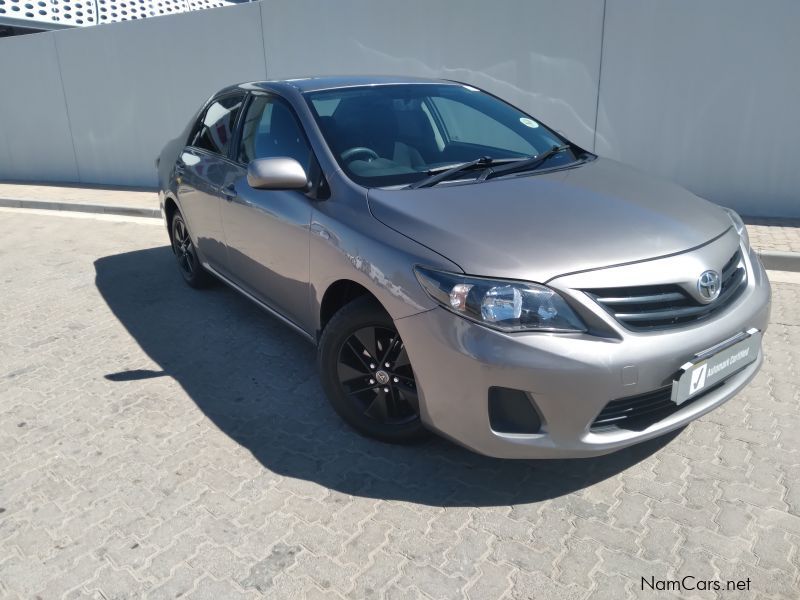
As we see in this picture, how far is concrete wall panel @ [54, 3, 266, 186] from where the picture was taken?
9.57 meters

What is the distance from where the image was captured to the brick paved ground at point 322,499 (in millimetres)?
2443

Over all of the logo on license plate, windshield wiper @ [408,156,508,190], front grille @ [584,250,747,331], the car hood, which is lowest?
the logo on license plate

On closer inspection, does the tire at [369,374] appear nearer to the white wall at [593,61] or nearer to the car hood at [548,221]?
the car hood at [548,221]

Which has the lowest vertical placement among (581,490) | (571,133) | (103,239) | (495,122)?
(103,239)

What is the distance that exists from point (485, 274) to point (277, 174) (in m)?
1.35

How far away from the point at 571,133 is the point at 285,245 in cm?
496

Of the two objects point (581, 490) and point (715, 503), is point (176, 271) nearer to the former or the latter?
point (581, 490)

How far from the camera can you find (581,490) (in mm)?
2883

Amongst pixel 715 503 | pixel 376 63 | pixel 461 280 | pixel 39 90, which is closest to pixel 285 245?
pixel 461 280

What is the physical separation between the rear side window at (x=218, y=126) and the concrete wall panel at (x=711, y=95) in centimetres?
437

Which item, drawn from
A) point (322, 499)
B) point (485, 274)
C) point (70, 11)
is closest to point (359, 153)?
point (485, 274)

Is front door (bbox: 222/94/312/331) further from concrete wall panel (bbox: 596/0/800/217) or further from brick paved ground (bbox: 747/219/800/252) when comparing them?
concrete wall panel (bbox: 596/0/800/217)

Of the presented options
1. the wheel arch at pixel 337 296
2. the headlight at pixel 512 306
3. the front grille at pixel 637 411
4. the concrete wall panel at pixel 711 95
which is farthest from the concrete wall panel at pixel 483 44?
the headlight at pixel 512 306
